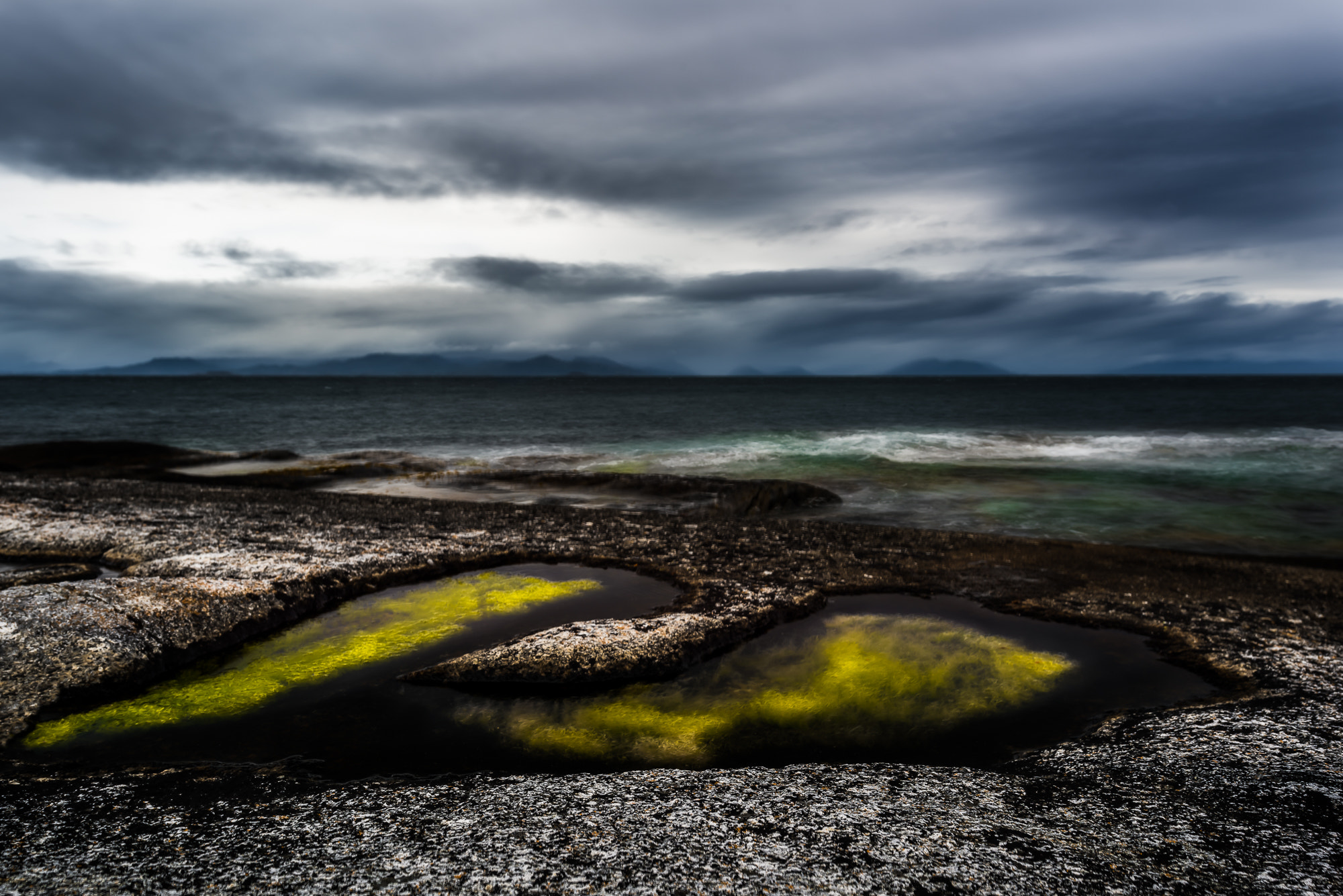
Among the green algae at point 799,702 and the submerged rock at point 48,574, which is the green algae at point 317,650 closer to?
the green algae at point 799,702

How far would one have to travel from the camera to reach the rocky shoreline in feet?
14.6

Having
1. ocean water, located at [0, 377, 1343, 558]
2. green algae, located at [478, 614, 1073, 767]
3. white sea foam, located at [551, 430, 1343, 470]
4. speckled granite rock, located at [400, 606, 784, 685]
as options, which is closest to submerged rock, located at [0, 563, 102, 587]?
speckled granite rock, located at [400, 606, 784, 685]

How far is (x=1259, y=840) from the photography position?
478 cm

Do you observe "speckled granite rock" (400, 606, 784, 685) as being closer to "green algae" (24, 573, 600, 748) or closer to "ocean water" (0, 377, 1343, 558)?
"green algae" (24, 573, 600, 748)

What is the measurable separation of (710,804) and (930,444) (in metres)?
37.4

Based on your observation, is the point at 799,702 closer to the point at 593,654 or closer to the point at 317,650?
the point at 593,654

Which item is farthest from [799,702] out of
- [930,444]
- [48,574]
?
[930,444]

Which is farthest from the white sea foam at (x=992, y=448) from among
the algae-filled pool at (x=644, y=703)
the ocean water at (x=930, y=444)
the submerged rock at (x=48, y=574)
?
the algae-filled pool at (x=644, y=703)

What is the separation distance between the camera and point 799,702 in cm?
767

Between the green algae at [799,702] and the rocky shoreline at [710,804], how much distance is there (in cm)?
68

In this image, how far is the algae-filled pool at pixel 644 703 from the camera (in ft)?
21.4

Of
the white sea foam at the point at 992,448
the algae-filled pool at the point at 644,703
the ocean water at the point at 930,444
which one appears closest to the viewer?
the algae-filled pool at the point at 644,703

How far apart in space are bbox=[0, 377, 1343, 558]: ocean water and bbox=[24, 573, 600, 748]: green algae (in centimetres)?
1162

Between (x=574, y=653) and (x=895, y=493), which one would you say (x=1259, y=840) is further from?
(x=895, y=493)
